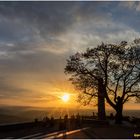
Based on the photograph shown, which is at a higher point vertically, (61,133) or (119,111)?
(119,111)

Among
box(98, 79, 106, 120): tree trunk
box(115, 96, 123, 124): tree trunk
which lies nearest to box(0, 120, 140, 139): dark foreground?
box(98, 79, 106, 120): tree trunk

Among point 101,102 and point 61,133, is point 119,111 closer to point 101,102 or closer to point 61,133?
point 101,102

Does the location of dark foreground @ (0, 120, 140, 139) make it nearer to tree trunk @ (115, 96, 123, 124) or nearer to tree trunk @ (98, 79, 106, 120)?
tree trunk @ (98, 79, 106, 120)

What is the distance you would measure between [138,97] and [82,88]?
29.3 feet

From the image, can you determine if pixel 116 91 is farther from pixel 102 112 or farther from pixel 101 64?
pixel 102 112

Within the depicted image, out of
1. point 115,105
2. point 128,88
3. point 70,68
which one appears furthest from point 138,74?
point 70,68

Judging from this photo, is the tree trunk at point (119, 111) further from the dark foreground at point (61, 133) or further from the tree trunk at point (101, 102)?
the dark foreground at point (61, 133)

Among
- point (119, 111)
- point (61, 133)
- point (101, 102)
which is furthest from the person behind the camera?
point (101, 102)

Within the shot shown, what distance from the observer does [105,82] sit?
53875 millimetres

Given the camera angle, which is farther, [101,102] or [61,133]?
[101,102]

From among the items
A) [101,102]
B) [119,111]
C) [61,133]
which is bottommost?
[61,133]

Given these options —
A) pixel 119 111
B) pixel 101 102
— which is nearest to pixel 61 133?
pixel 119 111

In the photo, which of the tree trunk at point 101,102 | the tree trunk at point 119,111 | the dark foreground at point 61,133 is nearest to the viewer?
the dark foreground at point 61,133

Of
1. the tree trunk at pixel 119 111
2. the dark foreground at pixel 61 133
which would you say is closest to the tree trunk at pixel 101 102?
the tree trunk at pixel 119 111
